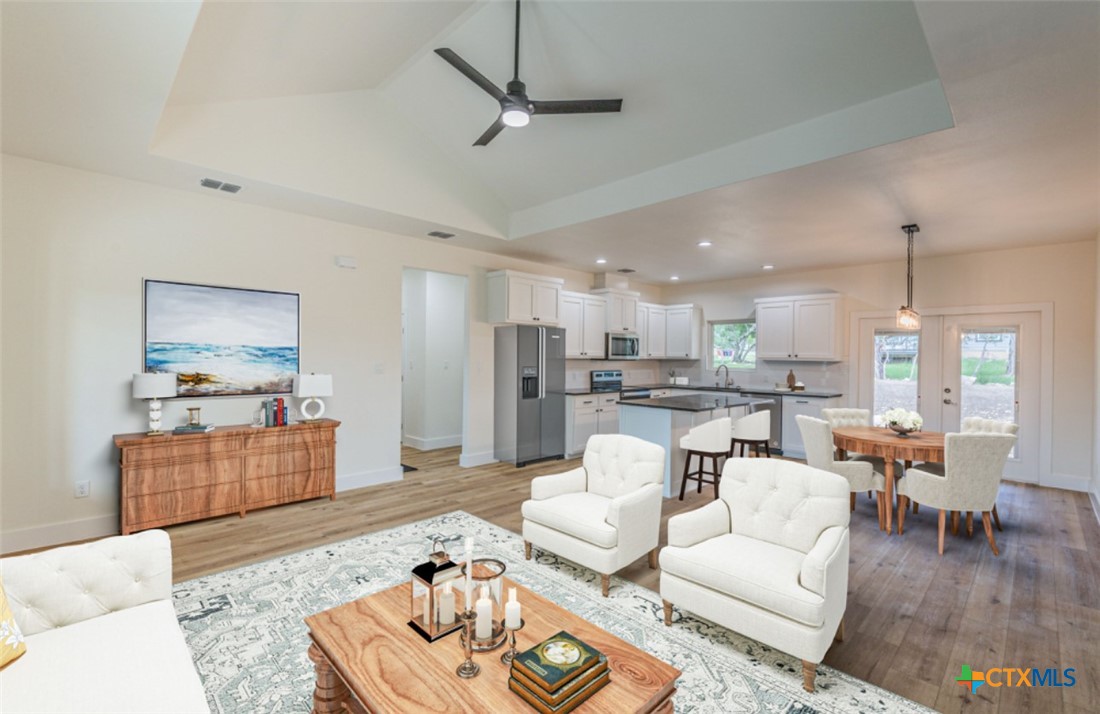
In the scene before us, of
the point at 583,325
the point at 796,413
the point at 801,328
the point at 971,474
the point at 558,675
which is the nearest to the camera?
the point at 558,675

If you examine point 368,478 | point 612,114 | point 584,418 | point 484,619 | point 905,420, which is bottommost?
point 368,478

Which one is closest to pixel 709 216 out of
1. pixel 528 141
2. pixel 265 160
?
pixel 528 141

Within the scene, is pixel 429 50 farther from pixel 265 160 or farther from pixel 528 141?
pixel 265 160

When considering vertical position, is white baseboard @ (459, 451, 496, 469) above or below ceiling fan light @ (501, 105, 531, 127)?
below

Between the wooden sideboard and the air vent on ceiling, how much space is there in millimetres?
2070

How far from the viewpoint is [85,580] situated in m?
1.88

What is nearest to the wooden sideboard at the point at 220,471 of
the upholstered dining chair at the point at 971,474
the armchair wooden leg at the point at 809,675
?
the armchair wooden leg at the point at 809,675

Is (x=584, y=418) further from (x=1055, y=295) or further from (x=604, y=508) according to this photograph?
(x=1055, y=295)

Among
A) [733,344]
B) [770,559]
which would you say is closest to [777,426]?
[733,344]

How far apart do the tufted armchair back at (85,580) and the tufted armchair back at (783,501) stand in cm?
286

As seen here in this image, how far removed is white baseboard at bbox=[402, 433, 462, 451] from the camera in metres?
7.33

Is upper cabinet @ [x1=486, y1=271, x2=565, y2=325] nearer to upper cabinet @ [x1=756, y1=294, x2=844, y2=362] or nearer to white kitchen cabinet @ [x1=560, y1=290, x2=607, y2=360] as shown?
white kitchen cabinet @ [x1=560, y1=290, x2=607, y2=360]

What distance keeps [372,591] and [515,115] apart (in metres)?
3.01

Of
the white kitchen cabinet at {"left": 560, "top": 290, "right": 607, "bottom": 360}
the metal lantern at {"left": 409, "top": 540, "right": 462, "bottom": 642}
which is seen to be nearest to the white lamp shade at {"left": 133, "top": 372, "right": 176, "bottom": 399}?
the metal lantern at {"left": 409, "top": 540, "right": 462, "bottom": 642}
